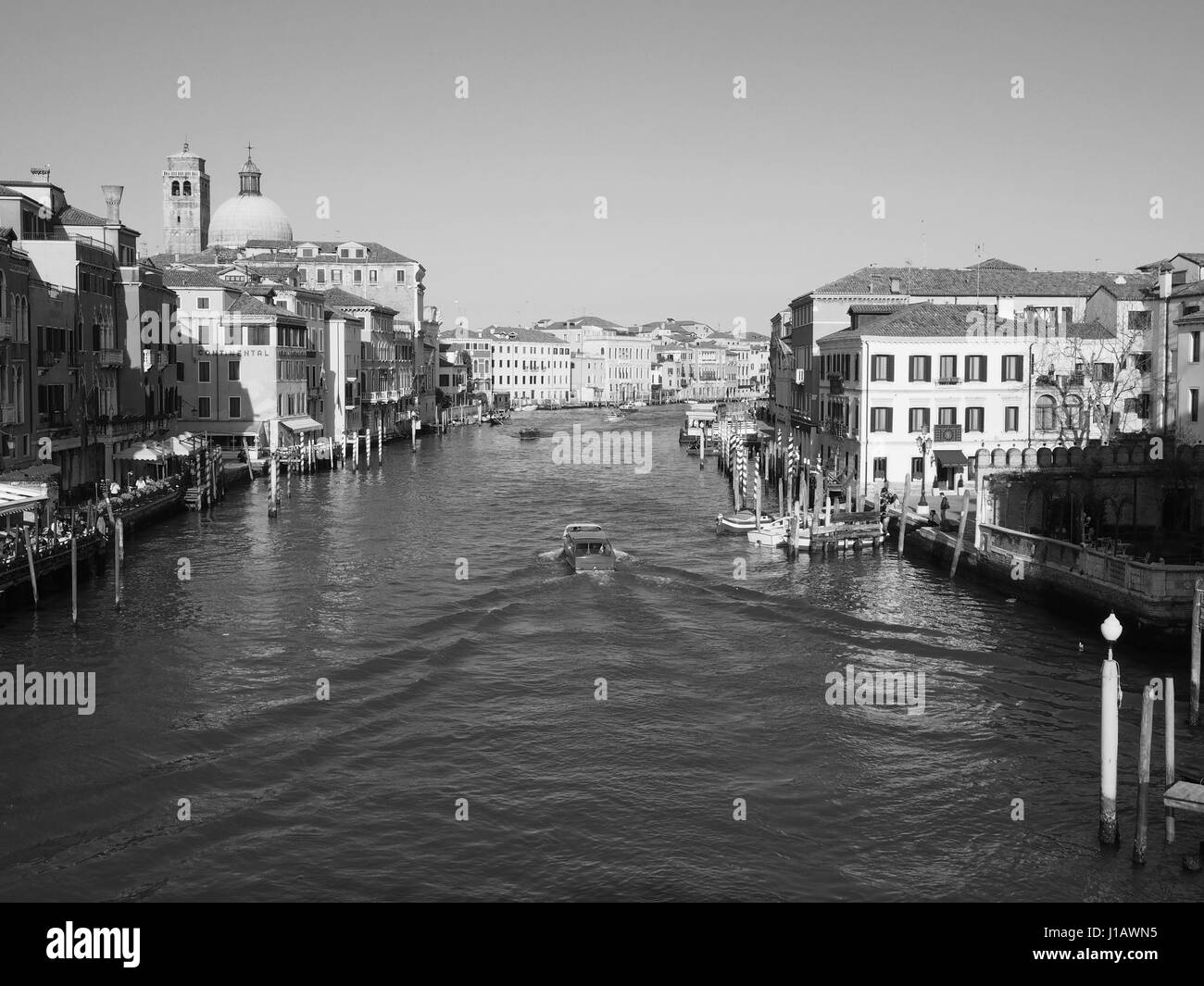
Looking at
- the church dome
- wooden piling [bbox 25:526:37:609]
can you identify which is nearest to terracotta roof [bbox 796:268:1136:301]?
wooden piling [bbox 25:526:37:609]

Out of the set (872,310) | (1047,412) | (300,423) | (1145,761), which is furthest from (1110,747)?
(300,423)

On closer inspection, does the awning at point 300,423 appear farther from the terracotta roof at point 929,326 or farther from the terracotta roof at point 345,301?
the terracotta roof at point 929,326

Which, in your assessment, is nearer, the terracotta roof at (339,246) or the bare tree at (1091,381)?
the bare tree at (1091,381)

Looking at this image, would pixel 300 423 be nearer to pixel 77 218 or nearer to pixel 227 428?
pixel 227 428

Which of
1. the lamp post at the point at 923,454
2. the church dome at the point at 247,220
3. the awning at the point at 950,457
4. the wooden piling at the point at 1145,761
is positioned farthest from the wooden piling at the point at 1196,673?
the church dome at the point at 247,220

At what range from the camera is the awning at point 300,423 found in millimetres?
54875

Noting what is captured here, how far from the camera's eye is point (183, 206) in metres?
94.5

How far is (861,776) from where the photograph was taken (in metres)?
16.2

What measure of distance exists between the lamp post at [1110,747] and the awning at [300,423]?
4459 centimetres

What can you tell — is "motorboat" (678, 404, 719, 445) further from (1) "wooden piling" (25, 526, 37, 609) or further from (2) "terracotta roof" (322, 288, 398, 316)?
(1) "wooden piling" (25, 526, 37, 609)

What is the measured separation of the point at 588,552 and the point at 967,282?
1093 inches
